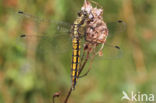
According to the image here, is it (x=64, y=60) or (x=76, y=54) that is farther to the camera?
(x=64, y=60)

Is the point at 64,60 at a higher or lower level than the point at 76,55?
lower

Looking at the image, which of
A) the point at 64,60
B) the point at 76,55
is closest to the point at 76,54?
the point at 76,55

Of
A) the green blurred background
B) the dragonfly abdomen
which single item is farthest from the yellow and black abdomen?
the green blurred background

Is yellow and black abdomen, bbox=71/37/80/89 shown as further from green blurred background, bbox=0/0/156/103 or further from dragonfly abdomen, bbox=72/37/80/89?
green blurred background, bbox=0/0/156/103

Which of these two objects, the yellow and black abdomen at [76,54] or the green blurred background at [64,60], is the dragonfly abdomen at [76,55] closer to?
the yellow and black abdomen at [76,54]

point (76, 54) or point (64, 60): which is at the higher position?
point (76, 54)

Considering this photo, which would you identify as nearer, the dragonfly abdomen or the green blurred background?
the dragonfly abdomen

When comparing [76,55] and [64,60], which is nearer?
[76,55]

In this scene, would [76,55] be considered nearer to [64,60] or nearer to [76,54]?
[76,54]

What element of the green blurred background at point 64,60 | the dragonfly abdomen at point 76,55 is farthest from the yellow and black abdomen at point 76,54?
the green blurred background at point 64,60
